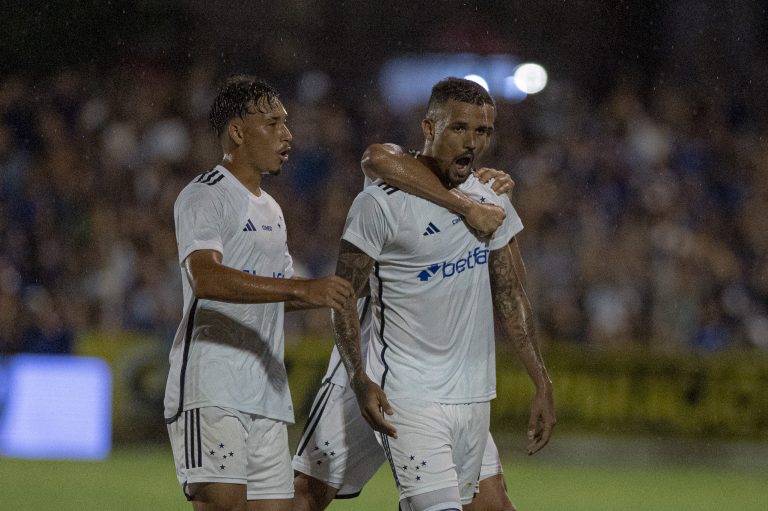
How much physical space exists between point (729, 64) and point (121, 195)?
856 centimetres

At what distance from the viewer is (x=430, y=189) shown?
5.07 m

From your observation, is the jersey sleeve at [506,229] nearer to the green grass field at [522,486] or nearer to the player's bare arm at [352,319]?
the player's bare arm at [352,319]

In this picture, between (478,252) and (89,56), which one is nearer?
(478,252)

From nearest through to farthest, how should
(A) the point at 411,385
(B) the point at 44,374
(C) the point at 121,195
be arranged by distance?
(A) the point at 411,385 < (B) the point at 44,374 < (C) the point at 121,195

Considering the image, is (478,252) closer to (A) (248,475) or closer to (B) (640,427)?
(A) (248,475)

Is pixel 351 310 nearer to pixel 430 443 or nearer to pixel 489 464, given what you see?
pixel 430 443

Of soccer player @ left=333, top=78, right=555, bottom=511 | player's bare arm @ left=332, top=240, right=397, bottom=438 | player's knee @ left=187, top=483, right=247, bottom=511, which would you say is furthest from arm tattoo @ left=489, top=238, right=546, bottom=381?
player's knee @ left=187, top=483, right=247, bottom=511

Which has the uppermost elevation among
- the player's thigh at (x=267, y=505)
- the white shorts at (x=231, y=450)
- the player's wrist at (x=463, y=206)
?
the player's wrist at (x=463, y=206)

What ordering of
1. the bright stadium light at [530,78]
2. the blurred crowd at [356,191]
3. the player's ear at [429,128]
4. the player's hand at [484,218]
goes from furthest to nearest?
1. the bright stadium light at [530,78]
2. the blurred crowd at [356,191]
3. the player's ear at [429,128]
4. the player's hand at [484,218]

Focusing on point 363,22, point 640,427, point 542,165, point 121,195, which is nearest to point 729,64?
point 542,165

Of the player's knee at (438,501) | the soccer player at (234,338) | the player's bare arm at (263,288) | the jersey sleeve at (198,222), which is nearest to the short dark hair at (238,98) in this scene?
the soccer player at (234,338)

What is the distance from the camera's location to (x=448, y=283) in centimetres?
507

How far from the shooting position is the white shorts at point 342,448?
18.6 feet

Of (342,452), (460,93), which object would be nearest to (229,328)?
(342,452)
